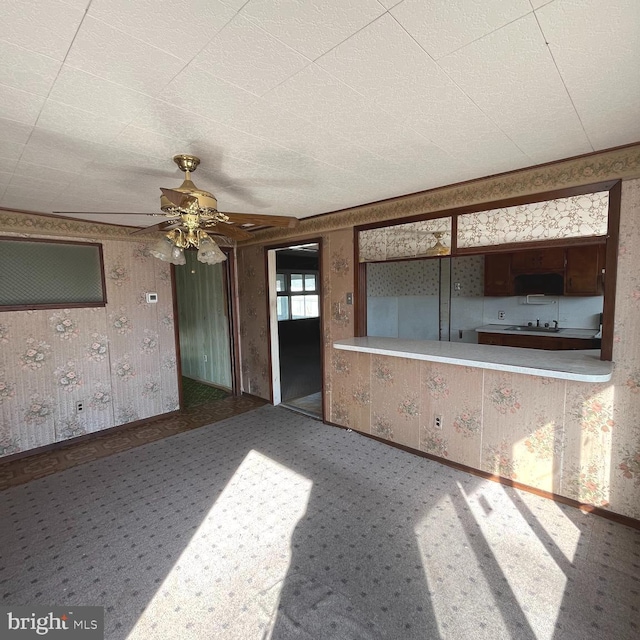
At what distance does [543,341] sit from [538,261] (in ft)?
3.42

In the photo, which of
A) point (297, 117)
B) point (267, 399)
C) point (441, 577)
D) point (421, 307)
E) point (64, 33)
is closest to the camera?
point (64, 33)

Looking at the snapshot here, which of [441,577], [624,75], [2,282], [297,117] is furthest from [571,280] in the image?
[2,282]

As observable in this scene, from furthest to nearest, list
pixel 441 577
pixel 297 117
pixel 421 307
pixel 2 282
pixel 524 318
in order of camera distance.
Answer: pixel 421 307 → pixel 524 318 → pixel 2 282 → pixel 441 577 → pixel 297 117

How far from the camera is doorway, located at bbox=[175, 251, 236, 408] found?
15.8 ft

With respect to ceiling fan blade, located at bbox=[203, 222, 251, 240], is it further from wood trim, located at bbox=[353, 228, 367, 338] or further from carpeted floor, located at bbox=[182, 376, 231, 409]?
carpeted floor, located at bbox=[182, 376, 231, 409]

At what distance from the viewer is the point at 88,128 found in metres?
1.54

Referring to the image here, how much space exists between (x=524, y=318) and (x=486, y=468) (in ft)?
9.84

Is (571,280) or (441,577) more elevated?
(571,280)

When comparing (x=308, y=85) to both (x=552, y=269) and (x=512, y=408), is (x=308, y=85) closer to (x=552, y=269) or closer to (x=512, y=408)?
(x=512, y=408)

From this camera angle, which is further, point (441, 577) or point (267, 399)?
point (267, 399)

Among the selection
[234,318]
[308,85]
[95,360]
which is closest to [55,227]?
[95,360]

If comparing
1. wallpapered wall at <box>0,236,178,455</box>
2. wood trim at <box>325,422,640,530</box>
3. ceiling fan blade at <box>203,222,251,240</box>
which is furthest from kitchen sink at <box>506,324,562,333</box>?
wallpapered wall at <box>0,236,178,455</box>

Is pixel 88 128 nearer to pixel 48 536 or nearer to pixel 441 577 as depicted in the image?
pixel 48 536

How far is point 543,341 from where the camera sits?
4191mm
